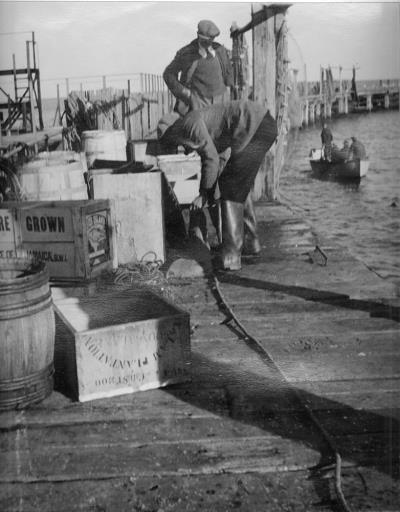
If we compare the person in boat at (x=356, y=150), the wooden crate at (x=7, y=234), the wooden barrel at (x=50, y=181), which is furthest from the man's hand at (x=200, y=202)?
the person in boat at (x=356, y=150)

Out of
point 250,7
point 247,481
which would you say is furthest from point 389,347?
point 250,7

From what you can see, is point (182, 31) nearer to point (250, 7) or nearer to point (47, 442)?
point (250, 7)

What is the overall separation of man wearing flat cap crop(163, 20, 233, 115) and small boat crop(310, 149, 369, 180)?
1761cm

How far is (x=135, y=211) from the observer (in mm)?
6887

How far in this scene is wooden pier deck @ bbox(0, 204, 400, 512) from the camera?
2.94 m

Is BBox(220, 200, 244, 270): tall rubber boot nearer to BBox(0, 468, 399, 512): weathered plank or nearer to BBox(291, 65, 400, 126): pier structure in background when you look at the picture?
BBox(0, 468, 399, 512): weathered plank

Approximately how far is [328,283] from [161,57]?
477 cm

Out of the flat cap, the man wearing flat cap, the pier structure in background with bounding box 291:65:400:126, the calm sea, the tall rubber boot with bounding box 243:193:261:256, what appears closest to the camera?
the tall rubber boot with bounding box 243:193:261:256

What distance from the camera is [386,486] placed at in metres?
2.97

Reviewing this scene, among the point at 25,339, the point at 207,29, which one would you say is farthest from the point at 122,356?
the point at 207,29

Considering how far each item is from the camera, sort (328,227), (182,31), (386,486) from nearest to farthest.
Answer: (386,486) < (182,31) < (328,227)

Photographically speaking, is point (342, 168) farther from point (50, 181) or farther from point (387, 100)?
point (387, 100)

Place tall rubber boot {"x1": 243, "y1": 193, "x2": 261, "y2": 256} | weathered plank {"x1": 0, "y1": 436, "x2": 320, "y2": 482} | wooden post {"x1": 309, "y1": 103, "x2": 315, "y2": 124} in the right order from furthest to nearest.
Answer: wooden post {"x1": 309, "y1": 103, "x2": 315, "y2": 124}, tall rubber boot {"x1": 243, "y1": 193, "x2": 261, "y2": 256}, weathered plank {"x1": 0, "y1": 436, "x2": 320, "y2": 482}

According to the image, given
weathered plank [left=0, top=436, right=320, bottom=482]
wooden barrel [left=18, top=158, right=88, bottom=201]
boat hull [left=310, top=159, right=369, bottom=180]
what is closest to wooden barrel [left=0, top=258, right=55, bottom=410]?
weathered plank [left=0, top=436, right=320, bottom=482]
